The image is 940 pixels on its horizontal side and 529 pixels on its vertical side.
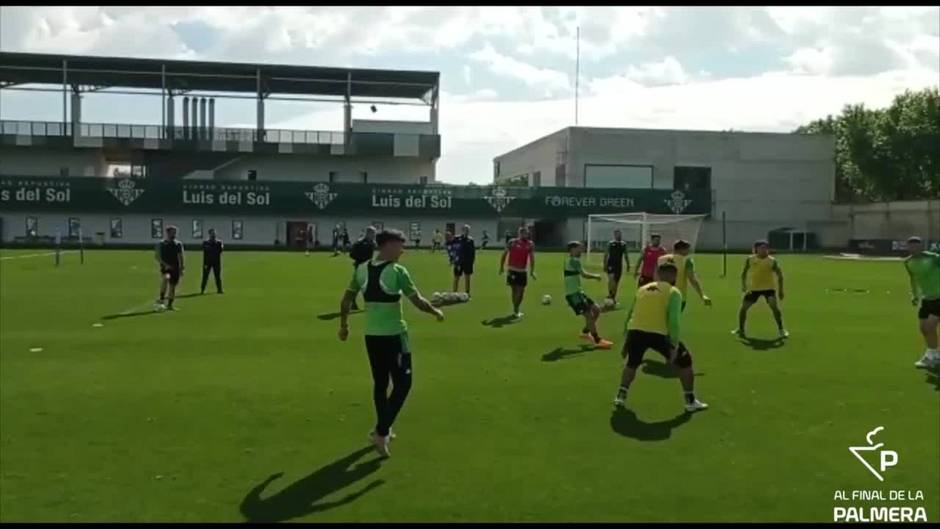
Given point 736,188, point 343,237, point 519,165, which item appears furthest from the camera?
point 519,165

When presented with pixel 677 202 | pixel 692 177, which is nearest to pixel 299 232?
pixel 677 202

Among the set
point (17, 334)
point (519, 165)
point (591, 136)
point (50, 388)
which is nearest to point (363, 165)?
point (591, 136)

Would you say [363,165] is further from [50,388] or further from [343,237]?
[50,388]

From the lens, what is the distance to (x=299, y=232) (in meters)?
69.1

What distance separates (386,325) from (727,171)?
73515 mm

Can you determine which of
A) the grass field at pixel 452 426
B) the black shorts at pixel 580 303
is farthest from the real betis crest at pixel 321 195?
the black shorts at pixel 580 303

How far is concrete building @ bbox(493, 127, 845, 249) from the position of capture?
76.4 metres

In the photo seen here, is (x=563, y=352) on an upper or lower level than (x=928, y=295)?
lower

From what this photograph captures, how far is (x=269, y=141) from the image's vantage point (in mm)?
72812

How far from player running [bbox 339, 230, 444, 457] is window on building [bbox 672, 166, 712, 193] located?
71.9 meters

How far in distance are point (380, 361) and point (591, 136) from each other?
231ft

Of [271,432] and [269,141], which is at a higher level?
[269,141]

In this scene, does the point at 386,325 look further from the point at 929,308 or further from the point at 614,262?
the point at 614,262

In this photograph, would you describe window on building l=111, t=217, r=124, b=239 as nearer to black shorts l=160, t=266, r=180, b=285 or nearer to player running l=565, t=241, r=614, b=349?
black shorts l=160, t=266, r=180, b=285
